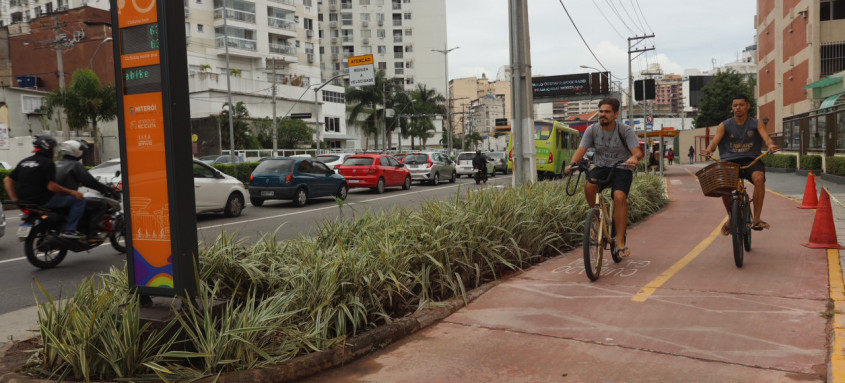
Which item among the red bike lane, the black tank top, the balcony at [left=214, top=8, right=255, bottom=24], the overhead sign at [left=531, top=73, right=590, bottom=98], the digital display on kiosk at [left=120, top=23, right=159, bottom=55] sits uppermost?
the balcony at [left=214, top=8, right=255, bottom=24]

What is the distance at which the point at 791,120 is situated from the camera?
3300 centimetres

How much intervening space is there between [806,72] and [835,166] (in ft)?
54.7

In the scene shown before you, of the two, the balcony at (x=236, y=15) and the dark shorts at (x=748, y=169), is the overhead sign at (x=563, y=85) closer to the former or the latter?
the balcony at (x=236, y=15)

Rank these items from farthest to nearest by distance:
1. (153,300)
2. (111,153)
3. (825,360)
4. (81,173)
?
A: (111,153)
(81,173)
(153,300)
(825,360)

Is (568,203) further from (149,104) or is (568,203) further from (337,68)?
(337,68)

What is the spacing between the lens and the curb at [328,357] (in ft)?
12.7

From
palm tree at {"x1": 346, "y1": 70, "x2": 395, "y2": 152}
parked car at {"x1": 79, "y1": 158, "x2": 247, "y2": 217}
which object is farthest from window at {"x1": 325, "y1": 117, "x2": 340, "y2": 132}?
Result: parked car at {"x1": 79, "y1": 158, "x2": 247, "y2": 217}

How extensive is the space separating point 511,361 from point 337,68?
9989 centimetres

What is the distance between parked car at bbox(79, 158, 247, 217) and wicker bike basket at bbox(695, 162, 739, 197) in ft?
34.5

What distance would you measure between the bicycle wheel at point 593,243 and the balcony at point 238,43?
60.7 m

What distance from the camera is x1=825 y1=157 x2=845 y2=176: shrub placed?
2194cm

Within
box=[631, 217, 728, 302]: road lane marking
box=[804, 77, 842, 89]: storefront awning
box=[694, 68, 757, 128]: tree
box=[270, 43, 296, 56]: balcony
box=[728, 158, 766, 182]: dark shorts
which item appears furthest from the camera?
box=[270, 43, 296, 56]: balcony

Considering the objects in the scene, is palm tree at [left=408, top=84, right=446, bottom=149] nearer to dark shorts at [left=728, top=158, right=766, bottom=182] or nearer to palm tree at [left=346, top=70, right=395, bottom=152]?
palm tree at [left=346, top=70, right=395, bottom=152]

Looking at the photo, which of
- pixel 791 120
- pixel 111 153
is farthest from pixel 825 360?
pixel 111 153
